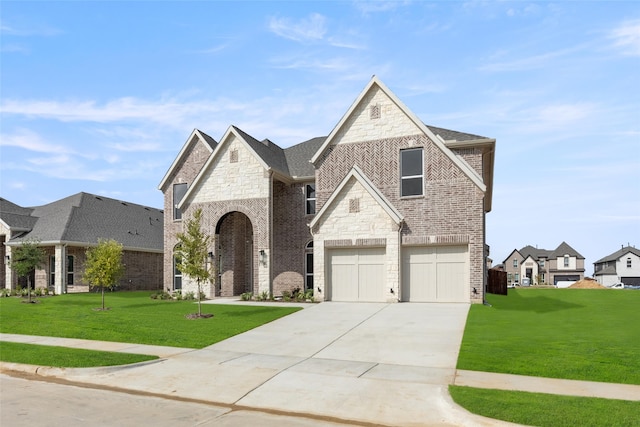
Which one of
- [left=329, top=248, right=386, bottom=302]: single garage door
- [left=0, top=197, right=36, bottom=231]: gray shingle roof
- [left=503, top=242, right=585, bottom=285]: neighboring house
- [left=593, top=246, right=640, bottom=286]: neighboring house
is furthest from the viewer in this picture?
[left=503, top=242, right=585, bottom=285]: neighboring house

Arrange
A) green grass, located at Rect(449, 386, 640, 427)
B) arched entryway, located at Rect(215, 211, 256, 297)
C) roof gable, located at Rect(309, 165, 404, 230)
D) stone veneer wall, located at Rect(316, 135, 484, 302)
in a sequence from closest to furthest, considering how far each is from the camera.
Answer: green grass, located at Rect(449, 386, 640, 427) → stone veneer wall, located at Rect(316, 135, 484, 302) → roof gable, located at Rect(309, 165, 404, 230) → arched entryway, located at Rect(215, 211, 256, 297)

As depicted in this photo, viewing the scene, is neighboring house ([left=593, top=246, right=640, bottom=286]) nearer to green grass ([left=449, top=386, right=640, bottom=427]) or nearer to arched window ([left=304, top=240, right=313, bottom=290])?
arched window ([left=304, top=240, right=313, bottom=290])

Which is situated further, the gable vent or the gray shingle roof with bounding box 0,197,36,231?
the gray shingle roof with bounding box 0,197,36,231

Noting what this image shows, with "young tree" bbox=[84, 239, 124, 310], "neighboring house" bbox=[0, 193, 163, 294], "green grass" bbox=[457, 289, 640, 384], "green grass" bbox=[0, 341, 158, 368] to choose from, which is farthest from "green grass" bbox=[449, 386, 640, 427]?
"neighboring house" bbox=[0, 193, 163, 294]

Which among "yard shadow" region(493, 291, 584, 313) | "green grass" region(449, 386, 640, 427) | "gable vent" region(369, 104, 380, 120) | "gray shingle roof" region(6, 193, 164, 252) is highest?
"gable vent" region(369, 104, 380, 120)

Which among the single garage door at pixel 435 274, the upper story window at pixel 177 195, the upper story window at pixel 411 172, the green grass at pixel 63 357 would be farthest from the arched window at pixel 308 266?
the green grass at pixel 63 357

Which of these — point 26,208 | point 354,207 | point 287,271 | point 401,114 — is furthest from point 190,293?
point 26,208

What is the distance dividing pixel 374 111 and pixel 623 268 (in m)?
80.6

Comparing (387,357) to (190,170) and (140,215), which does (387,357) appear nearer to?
(190,170)

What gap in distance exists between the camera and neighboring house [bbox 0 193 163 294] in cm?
3250

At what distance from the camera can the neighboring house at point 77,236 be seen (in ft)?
107

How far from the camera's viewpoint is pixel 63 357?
12188 mm

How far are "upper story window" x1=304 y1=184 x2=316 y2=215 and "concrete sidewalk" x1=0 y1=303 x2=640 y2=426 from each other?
11.4 meters

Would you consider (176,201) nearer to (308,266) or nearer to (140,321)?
(308,266)
